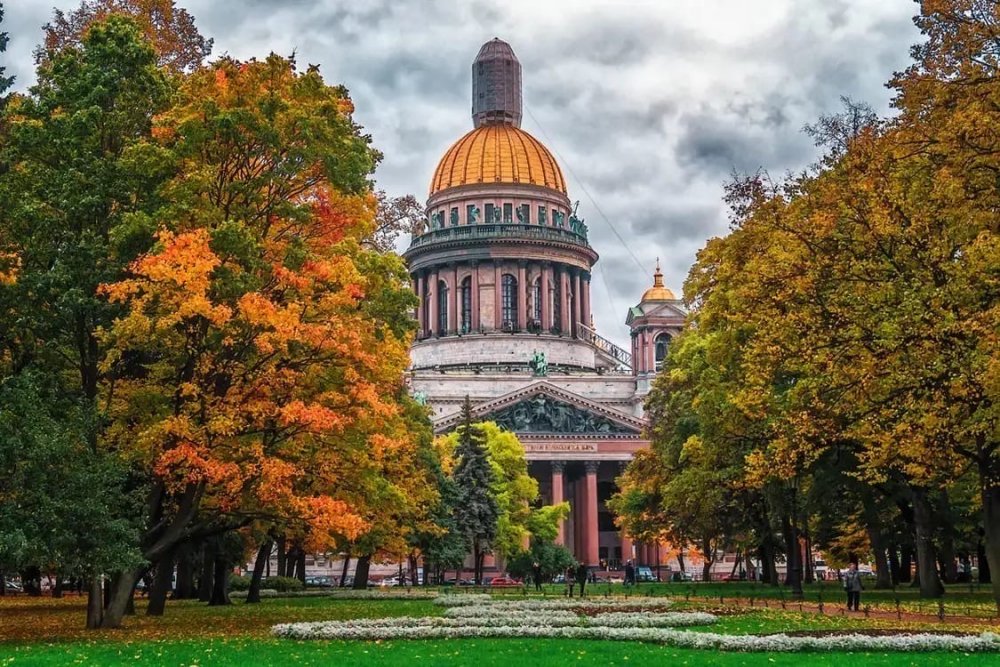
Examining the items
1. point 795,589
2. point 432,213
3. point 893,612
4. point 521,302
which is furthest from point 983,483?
point 432,213

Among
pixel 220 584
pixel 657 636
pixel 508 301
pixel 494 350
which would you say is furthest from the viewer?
pixel 508 301

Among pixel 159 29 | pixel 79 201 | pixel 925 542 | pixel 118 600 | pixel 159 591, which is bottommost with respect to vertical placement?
pixel 118 600

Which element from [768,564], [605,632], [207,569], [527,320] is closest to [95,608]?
[605,632]

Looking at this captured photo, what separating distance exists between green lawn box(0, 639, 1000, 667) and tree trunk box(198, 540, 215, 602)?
18592mm

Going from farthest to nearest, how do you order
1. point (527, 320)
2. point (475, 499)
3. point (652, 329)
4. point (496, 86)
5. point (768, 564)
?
point (496, 86) → point (527, 320) → point (652, 329) → point (475, 499) → point (768, 564)

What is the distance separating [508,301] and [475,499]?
51.6 metres

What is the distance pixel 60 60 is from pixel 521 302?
9312cm

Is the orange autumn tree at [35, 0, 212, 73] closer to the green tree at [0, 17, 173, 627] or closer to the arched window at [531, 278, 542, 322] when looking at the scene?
the green tree at [0, 17, 173, 627]

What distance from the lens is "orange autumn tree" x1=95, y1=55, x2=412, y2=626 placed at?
24.8 meters

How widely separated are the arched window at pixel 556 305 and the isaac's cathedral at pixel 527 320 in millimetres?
120

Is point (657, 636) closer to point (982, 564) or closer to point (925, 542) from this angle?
point (925, 542)

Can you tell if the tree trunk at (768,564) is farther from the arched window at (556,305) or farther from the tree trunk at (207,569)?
the arched window at (556,305)

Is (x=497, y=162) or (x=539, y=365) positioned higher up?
(x=497, y=162)

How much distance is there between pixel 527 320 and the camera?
118812 millimetres
